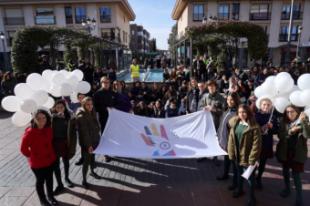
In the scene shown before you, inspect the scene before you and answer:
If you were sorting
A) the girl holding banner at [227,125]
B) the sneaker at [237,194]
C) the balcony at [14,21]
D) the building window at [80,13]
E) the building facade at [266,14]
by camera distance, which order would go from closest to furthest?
the sneaker at [237,194]
the girl holding banner at [227,125]
the building facade at [266,14]
the building window at [80,13]
the balcony at [14,21]

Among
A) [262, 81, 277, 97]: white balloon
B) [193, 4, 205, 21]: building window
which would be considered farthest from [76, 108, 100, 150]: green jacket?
[193, 4, 205, 21]: building window

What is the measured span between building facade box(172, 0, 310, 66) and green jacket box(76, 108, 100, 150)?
2805 cm

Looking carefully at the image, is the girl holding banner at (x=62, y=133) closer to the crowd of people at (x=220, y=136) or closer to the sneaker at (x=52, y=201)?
the crowd of people at (x=220, y=136)

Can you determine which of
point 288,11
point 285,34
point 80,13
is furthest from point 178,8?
point 285,34

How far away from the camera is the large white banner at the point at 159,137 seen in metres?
4.54

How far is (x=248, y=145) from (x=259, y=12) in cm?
3310

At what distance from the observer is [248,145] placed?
3803 mm

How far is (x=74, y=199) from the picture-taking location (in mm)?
4262

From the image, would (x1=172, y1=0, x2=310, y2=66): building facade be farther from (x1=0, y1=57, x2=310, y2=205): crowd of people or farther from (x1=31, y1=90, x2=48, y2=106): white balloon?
(x1=31, y1=90, x2=48, y2=106): white balloon

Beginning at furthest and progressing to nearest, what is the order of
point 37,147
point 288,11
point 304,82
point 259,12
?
point 288,11 < point 259,12 < point 37,147 < point 304,82

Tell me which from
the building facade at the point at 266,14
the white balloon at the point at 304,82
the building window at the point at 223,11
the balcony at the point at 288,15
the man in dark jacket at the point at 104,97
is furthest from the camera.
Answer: the balcony at the point at 288,15

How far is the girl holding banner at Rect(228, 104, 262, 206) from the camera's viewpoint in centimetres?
372

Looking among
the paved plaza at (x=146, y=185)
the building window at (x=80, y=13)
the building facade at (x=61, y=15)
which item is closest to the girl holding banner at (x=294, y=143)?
the paved plaza at (x=146, y=185)

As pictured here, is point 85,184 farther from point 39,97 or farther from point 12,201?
point 39,97
